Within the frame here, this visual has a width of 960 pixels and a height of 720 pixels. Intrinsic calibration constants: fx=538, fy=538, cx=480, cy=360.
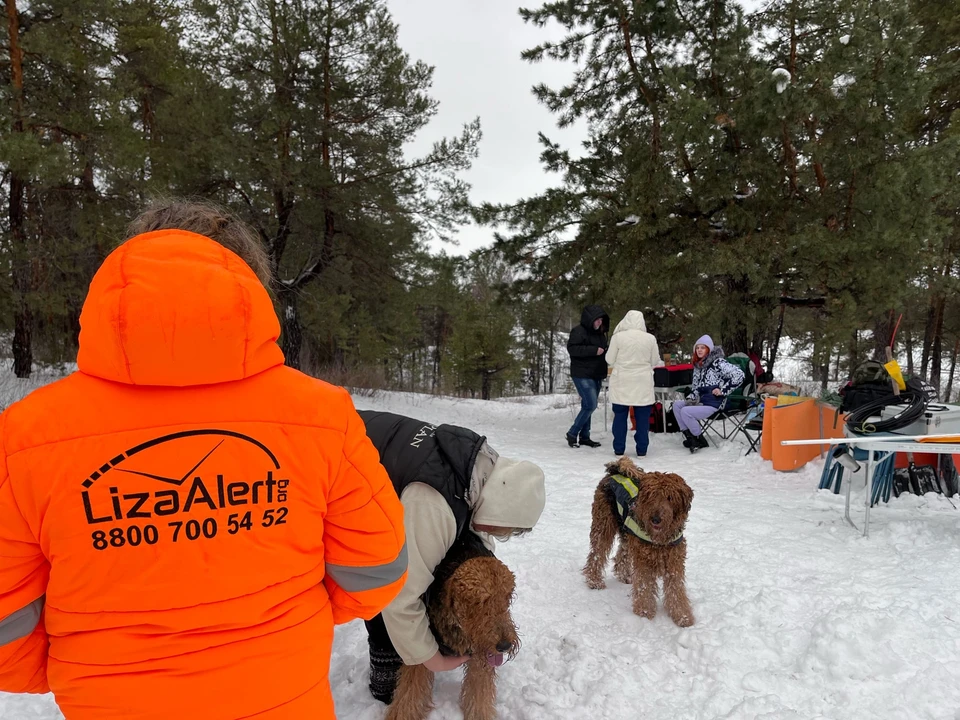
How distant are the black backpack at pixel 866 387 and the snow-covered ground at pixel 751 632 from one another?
41.4 inches

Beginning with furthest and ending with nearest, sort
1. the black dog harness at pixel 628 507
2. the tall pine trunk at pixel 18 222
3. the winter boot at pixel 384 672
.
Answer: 1. the tall pine trunk at pixel 18 222
2. the black dog harness at pixel 628 507
3. the winter boot at pixel 384 672

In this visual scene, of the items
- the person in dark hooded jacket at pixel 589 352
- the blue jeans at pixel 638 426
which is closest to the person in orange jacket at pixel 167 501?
the blue jeans at pixel 638 426

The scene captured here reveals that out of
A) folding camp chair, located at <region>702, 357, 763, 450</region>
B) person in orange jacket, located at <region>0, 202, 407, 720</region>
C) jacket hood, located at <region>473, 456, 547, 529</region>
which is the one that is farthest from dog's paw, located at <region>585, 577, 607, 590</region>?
folding camp chair, located at <region>702, 357, 763, 450</region>

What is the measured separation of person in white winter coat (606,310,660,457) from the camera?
6836 millimetres

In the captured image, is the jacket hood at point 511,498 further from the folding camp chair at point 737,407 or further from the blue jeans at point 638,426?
the folding camp chair at point 737,407

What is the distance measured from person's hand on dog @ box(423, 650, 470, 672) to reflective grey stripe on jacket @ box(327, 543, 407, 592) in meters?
0.98

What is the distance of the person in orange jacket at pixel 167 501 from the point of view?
0.93 meters

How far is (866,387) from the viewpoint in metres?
5.29

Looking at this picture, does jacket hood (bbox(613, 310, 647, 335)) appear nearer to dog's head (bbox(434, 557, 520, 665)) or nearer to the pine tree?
the pine tree

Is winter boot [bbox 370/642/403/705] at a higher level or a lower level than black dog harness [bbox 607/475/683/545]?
lower

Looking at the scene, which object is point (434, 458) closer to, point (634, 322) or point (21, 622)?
point (21, 622)

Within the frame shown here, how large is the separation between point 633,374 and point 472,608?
5.38m

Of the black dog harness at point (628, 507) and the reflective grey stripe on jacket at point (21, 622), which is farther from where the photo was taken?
the black dog harness at point (628, 507)

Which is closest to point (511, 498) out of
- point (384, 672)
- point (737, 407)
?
point (384, 672)
